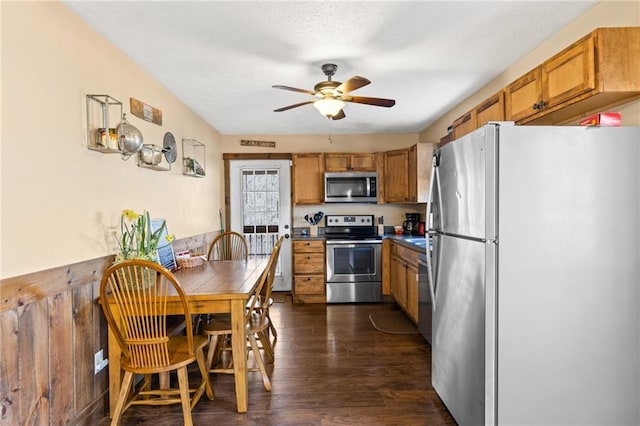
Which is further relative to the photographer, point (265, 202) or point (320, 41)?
point (265, 202)

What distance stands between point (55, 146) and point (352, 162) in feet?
11.9

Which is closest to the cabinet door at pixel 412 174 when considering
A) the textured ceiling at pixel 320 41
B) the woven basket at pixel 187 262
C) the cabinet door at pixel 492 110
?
the textured ceiling at pixel 320 41

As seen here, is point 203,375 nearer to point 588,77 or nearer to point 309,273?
point 309,273

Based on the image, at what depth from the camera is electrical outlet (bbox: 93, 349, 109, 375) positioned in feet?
6.81

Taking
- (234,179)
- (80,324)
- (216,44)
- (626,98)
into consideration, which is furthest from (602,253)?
(234,179)

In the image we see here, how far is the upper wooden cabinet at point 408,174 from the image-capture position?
14.0ft

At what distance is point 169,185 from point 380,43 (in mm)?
2188

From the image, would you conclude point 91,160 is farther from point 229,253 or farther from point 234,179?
point 234,179

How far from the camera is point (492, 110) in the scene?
266cm

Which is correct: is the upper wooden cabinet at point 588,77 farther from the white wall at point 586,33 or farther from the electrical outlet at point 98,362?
the electrical outlet at point 98,362

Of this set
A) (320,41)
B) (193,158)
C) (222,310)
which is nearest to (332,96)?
(320,41)

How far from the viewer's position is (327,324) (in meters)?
3.71

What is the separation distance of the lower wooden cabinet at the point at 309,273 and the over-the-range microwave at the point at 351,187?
2.34 feet

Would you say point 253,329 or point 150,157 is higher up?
point 150,157
